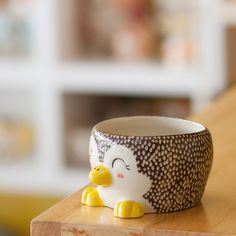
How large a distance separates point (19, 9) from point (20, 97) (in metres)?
0.35

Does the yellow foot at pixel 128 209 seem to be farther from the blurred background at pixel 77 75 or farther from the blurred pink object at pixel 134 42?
the blurred pink object at pixel 134 42

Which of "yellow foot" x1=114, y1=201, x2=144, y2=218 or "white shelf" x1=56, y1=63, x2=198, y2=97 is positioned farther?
"white shelf" x1=56, y1=63, x2=198, y2=97

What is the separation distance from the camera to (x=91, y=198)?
629 mm

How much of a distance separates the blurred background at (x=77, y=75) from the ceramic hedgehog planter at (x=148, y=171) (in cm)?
170

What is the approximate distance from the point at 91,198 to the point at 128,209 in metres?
0.05

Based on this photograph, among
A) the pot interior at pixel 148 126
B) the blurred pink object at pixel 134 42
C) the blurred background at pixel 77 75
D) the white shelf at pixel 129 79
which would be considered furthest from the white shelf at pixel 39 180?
the pot interior at pixel 148 126

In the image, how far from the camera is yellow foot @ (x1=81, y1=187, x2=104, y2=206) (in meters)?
0.63

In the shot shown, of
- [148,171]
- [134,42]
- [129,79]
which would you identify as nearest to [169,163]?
[148,171]

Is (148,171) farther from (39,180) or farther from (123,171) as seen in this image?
(39,180)

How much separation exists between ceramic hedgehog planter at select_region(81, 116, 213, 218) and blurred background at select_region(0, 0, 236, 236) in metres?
1.70

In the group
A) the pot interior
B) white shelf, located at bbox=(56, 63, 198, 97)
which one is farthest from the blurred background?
the pot interior

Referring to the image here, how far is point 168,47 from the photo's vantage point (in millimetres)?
2525

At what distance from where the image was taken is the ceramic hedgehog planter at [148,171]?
0.60m

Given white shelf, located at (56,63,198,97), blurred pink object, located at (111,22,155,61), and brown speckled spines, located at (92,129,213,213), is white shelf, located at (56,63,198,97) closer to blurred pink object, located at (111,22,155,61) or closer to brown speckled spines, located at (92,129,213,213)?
blurred pink object, located at (111,22,155,61)
